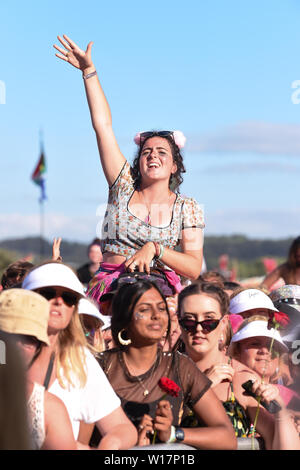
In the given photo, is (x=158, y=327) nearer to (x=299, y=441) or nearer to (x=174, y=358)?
(x=174, y=358)

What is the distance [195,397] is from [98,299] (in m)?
1.13

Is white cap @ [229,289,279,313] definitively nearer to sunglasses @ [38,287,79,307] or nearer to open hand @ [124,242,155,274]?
open hand @ [124,242,155,274]

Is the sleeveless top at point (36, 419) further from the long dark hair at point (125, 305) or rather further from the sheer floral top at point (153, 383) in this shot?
the long dark hair at point (125, 305)

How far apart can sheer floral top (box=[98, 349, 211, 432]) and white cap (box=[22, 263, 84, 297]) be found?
0.36 m

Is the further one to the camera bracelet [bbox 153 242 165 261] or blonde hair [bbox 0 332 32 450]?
bracelet [bbox 153 242 165 261]

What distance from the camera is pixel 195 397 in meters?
3.75

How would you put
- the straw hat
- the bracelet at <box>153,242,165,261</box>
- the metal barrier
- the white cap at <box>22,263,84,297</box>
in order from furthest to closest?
the bracelet at <box>153,242,165,261</box>
the white cap at <box>22,263,84,297</box>
the metal barrier
the straw hat

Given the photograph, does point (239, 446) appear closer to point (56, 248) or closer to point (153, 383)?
point (153, 383)

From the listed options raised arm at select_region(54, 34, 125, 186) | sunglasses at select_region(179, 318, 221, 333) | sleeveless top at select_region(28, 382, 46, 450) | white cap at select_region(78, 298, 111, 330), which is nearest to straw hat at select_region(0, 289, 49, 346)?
sleeveless top at select_region(28, 382, 46, 450)

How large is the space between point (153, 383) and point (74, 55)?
6.97ft

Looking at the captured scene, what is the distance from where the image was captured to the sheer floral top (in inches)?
146

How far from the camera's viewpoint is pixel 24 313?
3.23 m
